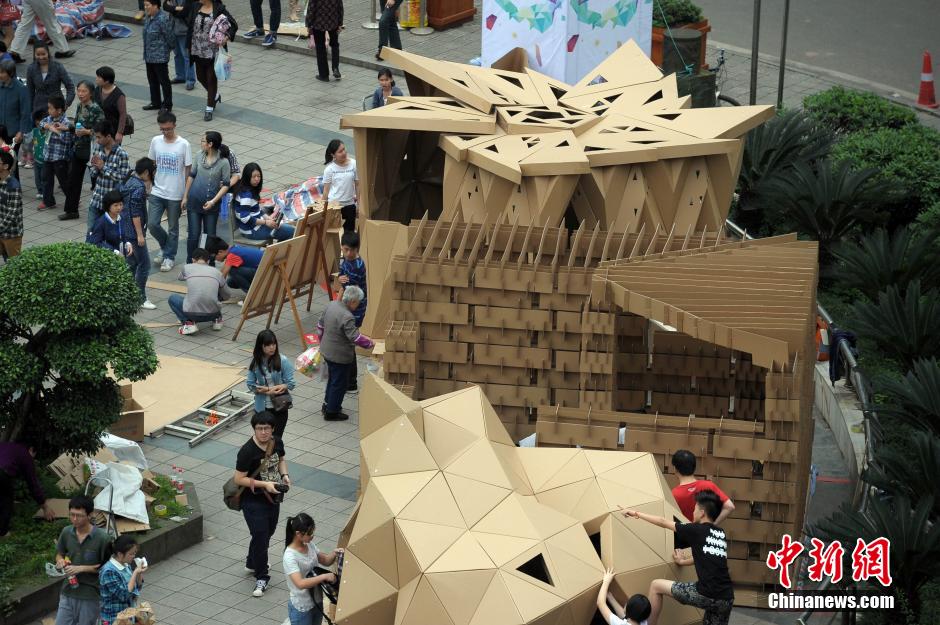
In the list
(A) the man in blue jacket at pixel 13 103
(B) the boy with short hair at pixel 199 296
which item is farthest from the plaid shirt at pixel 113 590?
(A) the man in blue jacket at pixel 13 103

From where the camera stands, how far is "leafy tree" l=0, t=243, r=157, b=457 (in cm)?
1180

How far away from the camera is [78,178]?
1916 cm

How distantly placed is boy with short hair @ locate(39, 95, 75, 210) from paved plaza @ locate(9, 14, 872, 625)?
Result: 54cm

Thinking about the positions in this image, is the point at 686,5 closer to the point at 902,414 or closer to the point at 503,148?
the point at 503,148

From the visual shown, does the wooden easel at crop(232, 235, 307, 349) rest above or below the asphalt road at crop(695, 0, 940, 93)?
below

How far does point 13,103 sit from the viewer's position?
19922 mm

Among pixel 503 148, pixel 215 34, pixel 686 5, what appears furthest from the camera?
pixel 686 5

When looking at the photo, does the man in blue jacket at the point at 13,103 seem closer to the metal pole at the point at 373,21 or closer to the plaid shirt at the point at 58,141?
the plaid shirt at the point at 58,141

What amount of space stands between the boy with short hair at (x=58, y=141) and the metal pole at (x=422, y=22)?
7815 millimetres

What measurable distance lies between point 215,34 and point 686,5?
692 cm

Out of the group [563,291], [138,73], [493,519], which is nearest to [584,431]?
[563,291]

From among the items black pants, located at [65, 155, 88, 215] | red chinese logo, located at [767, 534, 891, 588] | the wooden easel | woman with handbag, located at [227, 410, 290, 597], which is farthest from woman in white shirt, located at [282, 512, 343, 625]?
black pants, located at [65, 155, 88, 215]

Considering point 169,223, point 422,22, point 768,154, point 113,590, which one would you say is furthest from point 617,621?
point 422,22

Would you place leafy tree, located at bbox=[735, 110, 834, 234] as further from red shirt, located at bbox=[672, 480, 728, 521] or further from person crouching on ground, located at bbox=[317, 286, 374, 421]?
red shirt, located at bbox=[672, 480, 728, 521]
